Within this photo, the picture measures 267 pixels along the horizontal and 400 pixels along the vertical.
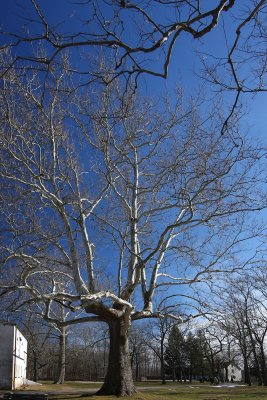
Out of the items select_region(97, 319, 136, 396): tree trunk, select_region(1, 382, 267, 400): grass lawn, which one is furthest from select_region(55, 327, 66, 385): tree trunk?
select_region(97, 319, 136, 396): tree trunk

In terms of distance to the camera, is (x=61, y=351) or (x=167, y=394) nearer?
(x=167, y=394)

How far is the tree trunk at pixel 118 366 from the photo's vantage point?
19250 mm

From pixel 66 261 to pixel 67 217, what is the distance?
2.30 metres

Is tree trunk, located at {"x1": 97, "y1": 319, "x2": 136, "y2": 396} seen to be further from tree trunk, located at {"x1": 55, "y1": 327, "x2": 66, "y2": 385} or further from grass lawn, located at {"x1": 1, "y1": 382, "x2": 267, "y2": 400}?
tree trunk, located at {"x1": 55, "y1": 327, "x2": 66, "y2": 385}

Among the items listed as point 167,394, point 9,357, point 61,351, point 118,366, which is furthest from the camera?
point 61,351

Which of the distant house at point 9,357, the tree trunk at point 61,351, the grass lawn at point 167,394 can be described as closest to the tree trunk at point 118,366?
the grass lawn at point 167,394

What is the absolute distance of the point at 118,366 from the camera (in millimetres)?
19875

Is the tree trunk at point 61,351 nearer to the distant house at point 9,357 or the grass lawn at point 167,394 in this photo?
the grass lawn at point 167,394

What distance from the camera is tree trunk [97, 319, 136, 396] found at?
19250 millimetres

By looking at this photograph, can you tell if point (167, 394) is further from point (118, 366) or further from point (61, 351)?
point (61, 351)

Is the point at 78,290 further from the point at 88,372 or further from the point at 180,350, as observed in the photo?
the point at 88,372

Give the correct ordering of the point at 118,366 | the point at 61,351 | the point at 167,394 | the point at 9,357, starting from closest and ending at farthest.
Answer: the point at 118,366 → the point at 167,394 → the point at 9,357 → the point at 61,351

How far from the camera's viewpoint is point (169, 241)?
21922mm

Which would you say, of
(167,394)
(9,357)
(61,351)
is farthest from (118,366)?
(61,351)
